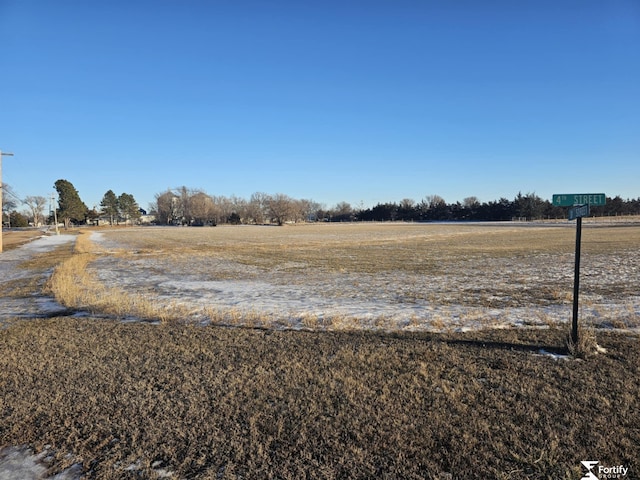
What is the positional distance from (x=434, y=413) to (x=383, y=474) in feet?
4.11

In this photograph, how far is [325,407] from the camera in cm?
436

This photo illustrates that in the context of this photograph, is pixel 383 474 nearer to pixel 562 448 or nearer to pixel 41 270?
pixel 562 448

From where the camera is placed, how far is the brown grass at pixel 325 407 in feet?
11.1

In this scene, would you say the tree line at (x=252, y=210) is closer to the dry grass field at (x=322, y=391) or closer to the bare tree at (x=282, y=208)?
the bare tree at (x=282, y=208)

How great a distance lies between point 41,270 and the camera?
790 inches

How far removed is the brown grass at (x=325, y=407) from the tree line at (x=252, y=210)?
11853 cm

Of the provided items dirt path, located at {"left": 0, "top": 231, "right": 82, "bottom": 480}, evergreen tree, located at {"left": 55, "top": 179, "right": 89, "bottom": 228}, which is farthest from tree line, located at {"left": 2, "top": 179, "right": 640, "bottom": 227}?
dirt path, located at {"left": 0, "top": 231, "right": 82, "bottom": 480}

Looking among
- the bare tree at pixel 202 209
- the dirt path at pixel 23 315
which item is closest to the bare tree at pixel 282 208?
the bare tree at pixel 202 209

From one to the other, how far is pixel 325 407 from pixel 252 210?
161 meters

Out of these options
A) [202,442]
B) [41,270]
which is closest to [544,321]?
[202,442]

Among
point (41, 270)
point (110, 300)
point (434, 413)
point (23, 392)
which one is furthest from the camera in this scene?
point (41, 270)

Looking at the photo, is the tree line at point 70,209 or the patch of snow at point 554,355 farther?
the tree line at point 70,209

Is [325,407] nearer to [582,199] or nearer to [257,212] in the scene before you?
[582,199]

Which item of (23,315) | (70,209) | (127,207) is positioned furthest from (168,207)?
(23,315)
